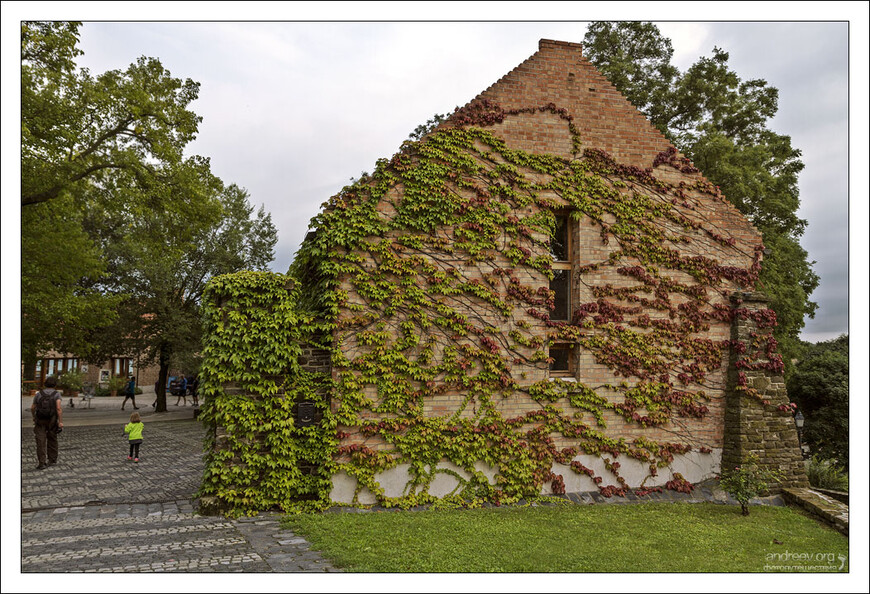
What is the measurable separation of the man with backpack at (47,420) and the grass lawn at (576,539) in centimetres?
651

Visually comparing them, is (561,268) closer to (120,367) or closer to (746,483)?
(746,483)

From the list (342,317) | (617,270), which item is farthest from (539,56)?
(342,317)

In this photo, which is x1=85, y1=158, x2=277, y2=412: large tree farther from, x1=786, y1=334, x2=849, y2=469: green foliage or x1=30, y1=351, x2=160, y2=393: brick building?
x1=786, y1=334, x2=849, y2=469: green foliage

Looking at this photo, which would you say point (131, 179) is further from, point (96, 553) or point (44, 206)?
point (96, 553)

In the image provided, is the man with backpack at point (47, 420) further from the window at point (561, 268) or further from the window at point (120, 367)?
the window at point (120, 367)

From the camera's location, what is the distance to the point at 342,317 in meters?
8.49

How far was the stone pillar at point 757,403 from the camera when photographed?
9.31m

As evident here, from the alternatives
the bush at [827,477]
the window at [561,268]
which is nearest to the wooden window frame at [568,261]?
the window at [561,268]

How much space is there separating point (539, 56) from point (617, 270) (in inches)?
163

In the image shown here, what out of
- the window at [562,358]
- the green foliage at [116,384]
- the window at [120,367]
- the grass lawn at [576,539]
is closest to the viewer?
the grass lawn at [576,539]

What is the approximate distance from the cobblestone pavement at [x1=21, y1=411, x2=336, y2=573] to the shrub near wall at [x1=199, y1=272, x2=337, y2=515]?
1.56 ft

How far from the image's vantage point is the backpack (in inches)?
420

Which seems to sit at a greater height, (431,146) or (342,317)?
(431,146)

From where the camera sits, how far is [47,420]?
10.8 metres
